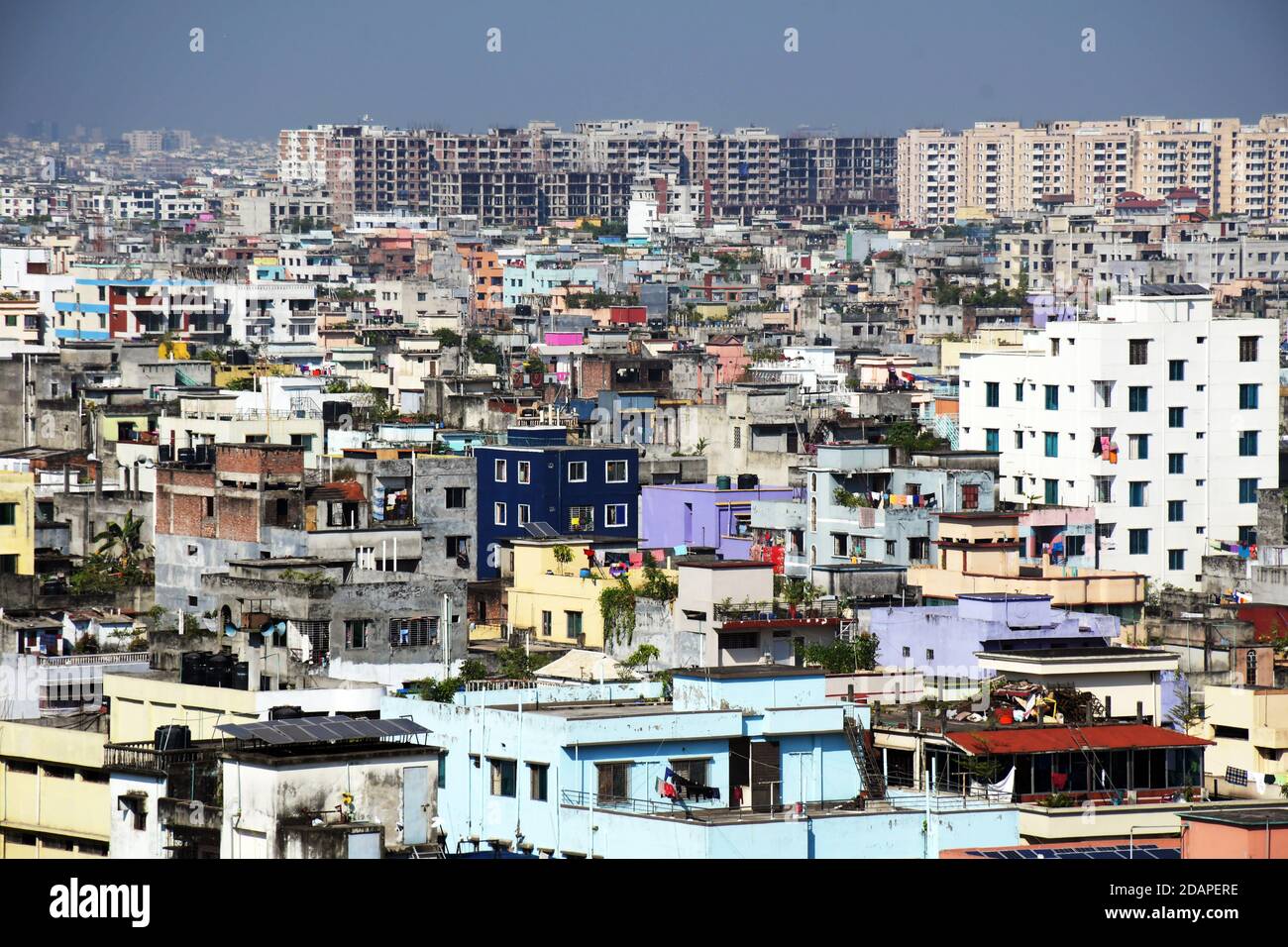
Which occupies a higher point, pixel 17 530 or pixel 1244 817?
pixel 17 530

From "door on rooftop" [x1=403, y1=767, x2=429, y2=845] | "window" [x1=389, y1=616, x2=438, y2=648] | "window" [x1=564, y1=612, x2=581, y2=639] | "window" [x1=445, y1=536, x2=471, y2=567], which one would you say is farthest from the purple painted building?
"door on rooftop" [x1=403, y1=767, x2=429, y2=845]

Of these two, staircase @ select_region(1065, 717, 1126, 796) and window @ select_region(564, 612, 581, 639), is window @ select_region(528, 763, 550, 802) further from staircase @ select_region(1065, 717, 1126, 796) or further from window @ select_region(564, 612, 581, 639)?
window @ select_region(564, 612, 581, 639)

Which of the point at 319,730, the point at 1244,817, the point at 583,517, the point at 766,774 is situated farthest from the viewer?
the point at 583,517

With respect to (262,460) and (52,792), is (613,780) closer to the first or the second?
(52,792)

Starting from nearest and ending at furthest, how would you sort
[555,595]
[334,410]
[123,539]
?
[555,595] → [123,539] → [334,410]

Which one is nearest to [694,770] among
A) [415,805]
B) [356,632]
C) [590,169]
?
[415,805]
